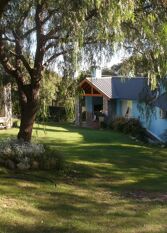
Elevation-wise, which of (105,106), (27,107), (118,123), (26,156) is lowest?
(26,156)

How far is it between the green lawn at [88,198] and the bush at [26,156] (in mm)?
415

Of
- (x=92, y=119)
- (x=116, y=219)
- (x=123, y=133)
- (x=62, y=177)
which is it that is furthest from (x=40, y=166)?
(x=92, y=119)

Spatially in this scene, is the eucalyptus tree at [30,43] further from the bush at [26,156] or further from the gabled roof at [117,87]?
the gabled roof at [117,87]

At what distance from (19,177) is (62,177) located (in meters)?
1.53

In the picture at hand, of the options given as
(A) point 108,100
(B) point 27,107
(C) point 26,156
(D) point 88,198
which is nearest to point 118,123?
(A) point 108,100

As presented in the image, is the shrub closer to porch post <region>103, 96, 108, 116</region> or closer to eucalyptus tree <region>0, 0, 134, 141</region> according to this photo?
porch post <region>103, 96, 108, 116</region>

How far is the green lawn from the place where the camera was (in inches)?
341

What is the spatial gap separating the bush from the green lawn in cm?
42

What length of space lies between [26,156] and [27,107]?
1573mm

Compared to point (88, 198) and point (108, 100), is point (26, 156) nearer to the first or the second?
point (88, 198)

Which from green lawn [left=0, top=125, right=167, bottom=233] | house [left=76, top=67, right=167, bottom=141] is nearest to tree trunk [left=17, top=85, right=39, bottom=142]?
green lawn [left=0, top=125, right=167, bottom=233]

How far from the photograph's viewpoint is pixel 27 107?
15367 millimetres

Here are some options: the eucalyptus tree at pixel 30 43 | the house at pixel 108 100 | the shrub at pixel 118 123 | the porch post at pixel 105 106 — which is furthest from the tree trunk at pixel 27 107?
the porch post at pixel 105 106

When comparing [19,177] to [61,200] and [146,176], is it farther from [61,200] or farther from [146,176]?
[146,176]
